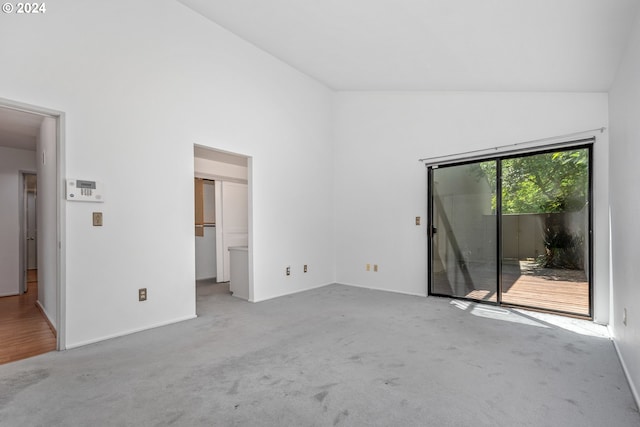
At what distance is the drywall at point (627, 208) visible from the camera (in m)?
2.07

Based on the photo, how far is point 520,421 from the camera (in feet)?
5.82

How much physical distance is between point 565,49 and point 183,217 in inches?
154

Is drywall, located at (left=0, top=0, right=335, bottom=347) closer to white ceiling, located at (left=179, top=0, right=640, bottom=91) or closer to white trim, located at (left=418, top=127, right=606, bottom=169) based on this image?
white ceiling, located at (left=179, top=0, right=640, bottom=91)

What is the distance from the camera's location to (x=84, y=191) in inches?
114

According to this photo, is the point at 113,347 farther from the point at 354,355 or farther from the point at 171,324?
the point at 354,355

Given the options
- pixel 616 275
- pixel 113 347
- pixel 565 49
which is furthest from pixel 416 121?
pixel 113 347

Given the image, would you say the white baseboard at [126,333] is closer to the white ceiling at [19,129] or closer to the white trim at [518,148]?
the white ceiling at [19,129]

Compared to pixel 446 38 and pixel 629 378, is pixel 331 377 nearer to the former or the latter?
pixel 629 378

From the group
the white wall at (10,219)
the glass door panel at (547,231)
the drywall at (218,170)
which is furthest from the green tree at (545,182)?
the white wall at (10,219)

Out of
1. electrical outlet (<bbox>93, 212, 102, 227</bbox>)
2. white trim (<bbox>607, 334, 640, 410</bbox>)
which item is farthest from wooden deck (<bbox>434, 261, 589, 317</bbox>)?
electrical outlet (<bbox>93, 212, 102, 227</bbox>)

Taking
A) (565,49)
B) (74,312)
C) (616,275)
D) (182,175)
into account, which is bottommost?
(74,312)

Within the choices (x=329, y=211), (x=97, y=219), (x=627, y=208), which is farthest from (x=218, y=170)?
(x=627, y=208)

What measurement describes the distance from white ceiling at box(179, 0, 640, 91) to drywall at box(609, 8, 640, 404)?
0.27 metres

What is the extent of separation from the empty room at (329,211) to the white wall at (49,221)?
77mm
